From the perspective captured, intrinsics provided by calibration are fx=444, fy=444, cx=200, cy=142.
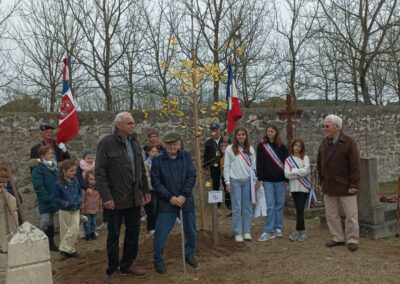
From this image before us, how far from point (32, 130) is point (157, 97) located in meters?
10.9

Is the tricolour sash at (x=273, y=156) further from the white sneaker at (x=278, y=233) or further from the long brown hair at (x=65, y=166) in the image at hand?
the long brown hair at (x=65, y=166)

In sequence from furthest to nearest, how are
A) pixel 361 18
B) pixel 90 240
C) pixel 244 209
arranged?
1. pixel 361 18
2. pixel 90 240
3. pixel 244 209

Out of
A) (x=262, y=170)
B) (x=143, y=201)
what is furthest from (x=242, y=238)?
(x=143, y=201)

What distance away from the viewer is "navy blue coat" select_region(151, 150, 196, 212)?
546 cm

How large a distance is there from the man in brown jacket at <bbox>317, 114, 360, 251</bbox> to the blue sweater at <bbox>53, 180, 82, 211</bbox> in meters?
3.69

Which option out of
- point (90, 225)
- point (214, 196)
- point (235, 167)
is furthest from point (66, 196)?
point (235, 167)

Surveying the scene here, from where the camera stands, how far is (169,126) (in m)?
10.1

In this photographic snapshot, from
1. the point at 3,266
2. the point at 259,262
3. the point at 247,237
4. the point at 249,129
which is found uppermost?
the point at 249,129

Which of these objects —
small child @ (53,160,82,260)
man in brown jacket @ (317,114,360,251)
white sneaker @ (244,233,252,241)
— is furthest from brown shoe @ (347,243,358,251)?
small child @ (53,160,82,260)

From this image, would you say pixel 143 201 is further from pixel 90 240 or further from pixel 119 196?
pixel 90 240

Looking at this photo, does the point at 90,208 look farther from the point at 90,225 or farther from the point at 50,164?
the point at 50,164

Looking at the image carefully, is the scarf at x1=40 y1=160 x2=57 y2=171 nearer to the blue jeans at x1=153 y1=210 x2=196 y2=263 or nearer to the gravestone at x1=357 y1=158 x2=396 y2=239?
the blue jeans at x1=153 y1=210 x2=196 y2=263

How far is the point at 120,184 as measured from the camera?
5.09 metres

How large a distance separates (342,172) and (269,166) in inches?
45.1
